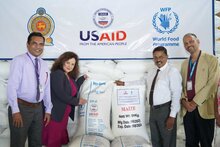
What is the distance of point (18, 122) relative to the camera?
6.30 feet

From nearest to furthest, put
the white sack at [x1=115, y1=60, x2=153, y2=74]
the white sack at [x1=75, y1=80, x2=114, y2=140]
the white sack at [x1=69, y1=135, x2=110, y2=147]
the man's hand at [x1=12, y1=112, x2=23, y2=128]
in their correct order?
the man's hand at [x1=12, y1=112, x2=23, y2=128] < the white sack at [x1=69, y1=135, x2=110, y2=147] < the white sack at [x1=75, y1=80, x2=114, y2=140] < the white sack at [x1=115, y1=60, x2=153, y2=74]

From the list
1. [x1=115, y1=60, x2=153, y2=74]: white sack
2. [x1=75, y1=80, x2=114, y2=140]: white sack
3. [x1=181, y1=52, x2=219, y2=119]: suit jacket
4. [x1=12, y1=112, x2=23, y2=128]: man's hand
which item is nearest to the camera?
[x1=12, y1=112, x2=23, y2=128]: man's hand

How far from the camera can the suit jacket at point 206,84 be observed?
2.14 meters

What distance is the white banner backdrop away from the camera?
259cm

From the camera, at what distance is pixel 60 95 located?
7.22 ft

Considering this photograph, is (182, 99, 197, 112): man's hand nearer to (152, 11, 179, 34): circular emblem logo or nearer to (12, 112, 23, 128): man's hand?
(152, 11, 179, 34): circular emblem logo

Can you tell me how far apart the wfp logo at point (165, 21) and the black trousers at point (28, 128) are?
4.83 feet

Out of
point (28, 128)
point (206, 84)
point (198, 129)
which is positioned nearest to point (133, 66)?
point (206, 84)

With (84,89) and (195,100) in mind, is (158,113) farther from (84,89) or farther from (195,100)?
(84,89)

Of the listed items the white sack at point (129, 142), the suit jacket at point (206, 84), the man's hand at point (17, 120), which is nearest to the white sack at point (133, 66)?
the suit jacket at point (206, 84)

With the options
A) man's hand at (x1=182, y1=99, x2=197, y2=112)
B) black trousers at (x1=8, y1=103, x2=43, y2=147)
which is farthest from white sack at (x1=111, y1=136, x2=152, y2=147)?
black trousers at (x1=8, y1=103, x2=43, y2=147)

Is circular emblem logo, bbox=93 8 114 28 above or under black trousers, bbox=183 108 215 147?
above

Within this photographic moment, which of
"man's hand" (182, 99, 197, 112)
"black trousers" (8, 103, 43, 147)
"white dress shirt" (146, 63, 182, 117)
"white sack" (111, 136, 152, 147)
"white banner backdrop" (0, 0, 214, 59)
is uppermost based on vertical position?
"white banner backdrop" (0, 0, 214, 59)

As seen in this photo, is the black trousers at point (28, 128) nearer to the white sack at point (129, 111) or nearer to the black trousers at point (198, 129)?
the white sack at point (129, 111)
